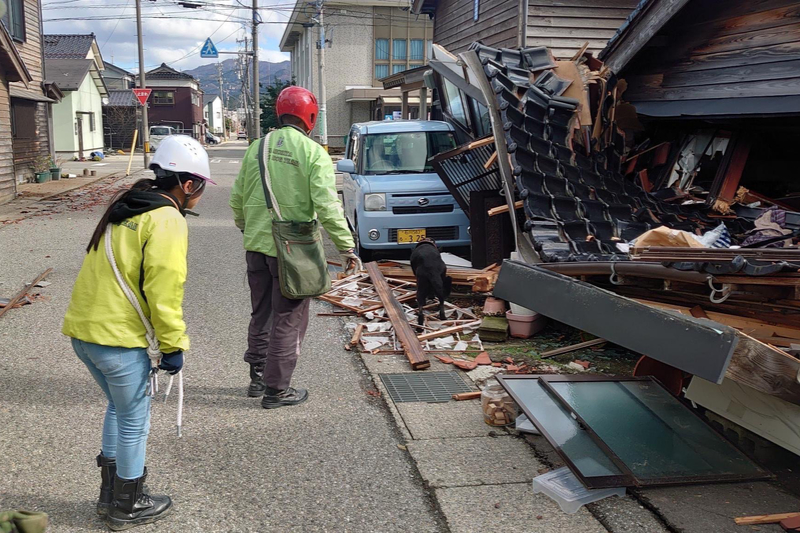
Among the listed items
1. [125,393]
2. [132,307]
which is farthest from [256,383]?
[132,307]

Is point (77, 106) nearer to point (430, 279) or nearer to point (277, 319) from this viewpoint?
point (430, 279)

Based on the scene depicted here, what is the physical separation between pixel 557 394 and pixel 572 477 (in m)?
0.80

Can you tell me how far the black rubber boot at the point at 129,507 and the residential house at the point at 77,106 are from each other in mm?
35670

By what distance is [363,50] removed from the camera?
134 ft

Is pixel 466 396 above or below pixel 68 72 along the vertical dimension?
below

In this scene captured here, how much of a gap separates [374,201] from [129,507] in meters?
6.59

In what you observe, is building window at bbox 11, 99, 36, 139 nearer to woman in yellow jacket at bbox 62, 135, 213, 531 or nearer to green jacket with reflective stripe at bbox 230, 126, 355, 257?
green jacket with reflective stripe at bbox 230, 126, 355, 257

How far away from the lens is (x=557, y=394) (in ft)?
15.0

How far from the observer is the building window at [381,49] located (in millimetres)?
40688

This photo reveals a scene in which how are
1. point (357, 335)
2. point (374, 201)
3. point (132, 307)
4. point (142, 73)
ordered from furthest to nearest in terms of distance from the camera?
point (142, 73)
point (374, 201)
point (357, 335)
point (132, 307)

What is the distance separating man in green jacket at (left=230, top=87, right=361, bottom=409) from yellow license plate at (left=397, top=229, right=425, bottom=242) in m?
4.46

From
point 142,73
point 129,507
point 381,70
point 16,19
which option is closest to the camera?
point 129,507

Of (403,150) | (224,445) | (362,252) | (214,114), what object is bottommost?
(224,445)

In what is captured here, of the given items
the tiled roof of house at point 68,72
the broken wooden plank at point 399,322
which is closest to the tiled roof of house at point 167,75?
Result: the tiled roof of house at point 68,72
